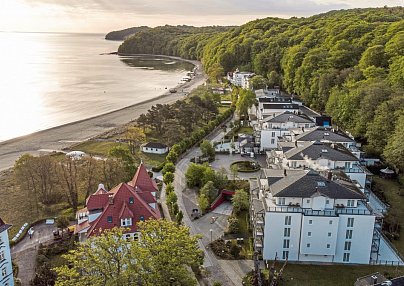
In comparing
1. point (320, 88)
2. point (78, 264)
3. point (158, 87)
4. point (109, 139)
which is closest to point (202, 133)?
point (109, 139)

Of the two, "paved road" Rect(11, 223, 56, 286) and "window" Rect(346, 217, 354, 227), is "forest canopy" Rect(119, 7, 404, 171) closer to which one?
"window" Rect(346, 217, 354, 227)

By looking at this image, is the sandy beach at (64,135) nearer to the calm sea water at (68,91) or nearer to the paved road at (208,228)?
the calm sea water at (68,91)

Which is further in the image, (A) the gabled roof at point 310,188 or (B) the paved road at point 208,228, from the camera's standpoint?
(A) the gabled roof at point 310,188

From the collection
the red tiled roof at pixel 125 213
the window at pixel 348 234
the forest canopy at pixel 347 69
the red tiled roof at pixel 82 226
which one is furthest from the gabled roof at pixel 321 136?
the red tiled roof at pixel 82 226

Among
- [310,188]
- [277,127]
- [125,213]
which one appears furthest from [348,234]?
[277,127]

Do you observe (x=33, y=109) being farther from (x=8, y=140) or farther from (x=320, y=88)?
(x=320, y=88)

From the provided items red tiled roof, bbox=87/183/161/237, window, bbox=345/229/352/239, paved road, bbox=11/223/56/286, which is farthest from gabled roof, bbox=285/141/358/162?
paved road, bbox=11/223/56/286
